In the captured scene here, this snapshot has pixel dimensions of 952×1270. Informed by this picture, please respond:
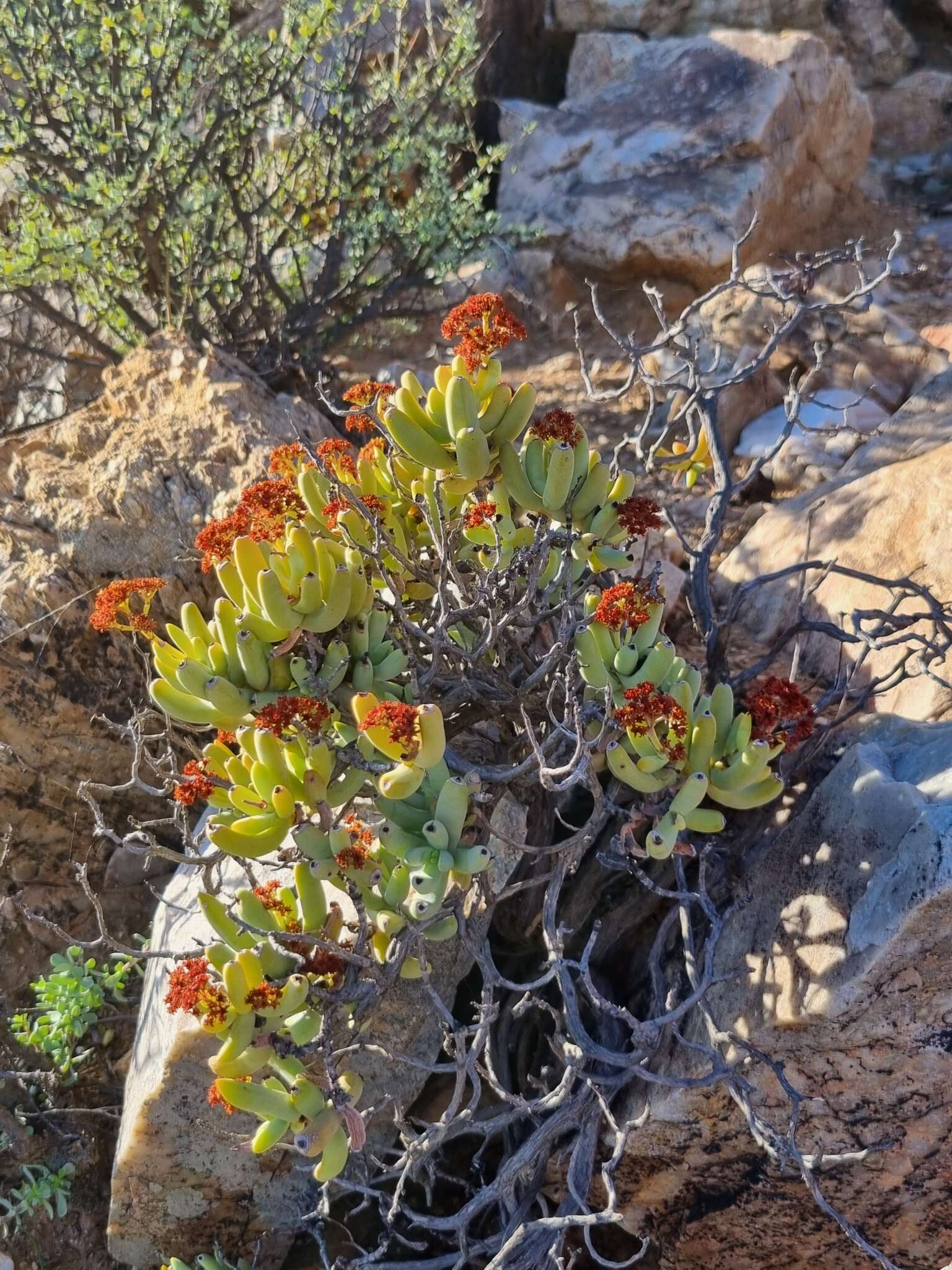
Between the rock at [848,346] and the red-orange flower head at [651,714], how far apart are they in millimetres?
3253

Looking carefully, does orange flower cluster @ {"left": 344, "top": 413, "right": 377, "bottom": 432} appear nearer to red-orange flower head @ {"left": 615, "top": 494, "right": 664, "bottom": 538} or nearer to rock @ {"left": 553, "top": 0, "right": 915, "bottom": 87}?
red-orange flower head @ {"left": 615, "top": 494, "right": 664, "bottom": 538}

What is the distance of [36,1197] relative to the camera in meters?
2.97

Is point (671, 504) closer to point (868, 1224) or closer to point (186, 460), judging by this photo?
point (186, 460)

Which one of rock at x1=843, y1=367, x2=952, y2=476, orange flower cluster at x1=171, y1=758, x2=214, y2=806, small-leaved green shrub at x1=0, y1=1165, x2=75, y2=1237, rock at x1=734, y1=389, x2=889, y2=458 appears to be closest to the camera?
orange flower cluster at x1=171, y1=758, x2=214, y2=806

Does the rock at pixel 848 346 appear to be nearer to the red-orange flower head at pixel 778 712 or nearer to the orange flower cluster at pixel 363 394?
the orange flower cluster at pixel 363 394

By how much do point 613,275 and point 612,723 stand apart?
17.2 ft

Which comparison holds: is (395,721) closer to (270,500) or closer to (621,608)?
(621,608)

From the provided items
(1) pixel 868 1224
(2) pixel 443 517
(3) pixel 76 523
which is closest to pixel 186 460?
(3) pixel 76 523

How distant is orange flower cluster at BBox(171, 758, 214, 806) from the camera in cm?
208

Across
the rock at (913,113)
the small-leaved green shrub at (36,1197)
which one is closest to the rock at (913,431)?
the small-leaved green shrub at (36,1197)

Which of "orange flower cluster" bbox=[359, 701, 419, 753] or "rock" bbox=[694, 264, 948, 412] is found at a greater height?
"orange flower cluster" bbox=[359, 701, 419, 753]

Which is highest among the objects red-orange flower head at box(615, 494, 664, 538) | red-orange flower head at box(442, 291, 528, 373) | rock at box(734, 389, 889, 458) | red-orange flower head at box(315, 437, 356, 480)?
red-orange flower head at box(442, 291, 528, 373)

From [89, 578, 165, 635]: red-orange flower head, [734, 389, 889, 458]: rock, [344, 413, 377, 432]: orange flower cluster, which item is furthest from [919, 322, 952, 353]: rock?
[89, 578, 165, 635]: red-orange flower head

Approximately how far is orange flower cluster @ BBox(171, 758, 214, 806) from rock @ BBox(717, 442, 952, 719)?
1.85 metres
